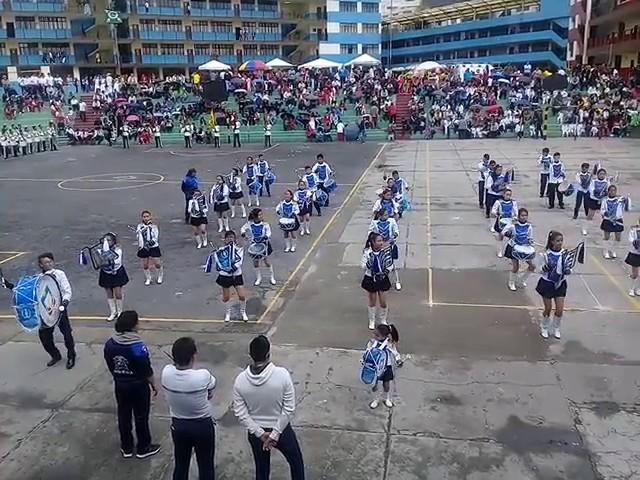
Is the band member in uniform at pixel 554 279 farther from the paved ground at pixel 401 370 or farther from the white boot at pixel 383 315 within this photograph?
the white boot at pixel 383 315

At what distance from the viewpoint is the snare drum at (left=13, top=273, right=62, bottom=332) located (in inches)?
327

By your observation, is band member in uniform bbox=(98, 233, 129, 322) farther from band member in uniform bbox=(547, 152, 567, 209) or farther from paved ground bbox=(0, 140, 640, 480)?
band member in uniform bbox=(547, 152, 567, 209)

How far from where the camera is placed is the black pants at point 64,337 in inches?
354

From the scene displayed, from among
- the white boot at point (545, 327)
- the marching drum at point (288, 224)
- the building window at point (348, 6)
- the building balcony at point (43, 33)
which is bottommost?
the white boot at point (545, 327)

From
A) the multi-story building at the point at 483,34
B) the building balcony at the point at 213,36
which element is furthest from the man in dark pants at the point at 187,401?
the multi-story building at the point at 483,34

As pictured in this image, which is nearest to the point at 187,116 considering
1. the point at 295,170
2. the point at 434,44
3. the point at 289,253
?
the point at 295,170

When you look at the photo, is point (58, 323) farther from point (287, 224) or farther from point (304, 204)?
point (304, 204)

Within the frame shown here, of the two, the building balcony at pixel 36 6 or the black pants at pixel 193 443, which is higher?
the building balcony at pixel 36 6

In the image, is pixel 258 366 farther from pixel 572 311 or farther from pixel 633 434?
pixel 572 311

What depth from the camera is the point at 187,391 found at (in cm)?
548

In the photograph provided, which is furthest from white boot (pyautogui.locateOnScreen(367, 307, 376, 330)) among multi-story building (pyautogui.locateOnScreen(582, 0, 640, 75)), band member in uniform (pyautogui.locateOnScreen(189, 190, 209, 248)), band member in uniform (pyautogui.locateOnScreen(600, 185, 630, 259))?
multi-story building (pyautogui.locateOnScreen(582, 0, 640, 75))

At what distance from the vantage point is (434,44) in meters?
101

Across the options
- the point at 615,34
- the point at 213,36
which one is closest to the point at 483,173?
the point at 615,34

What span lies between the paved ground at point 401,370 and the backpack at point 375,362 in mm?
564
